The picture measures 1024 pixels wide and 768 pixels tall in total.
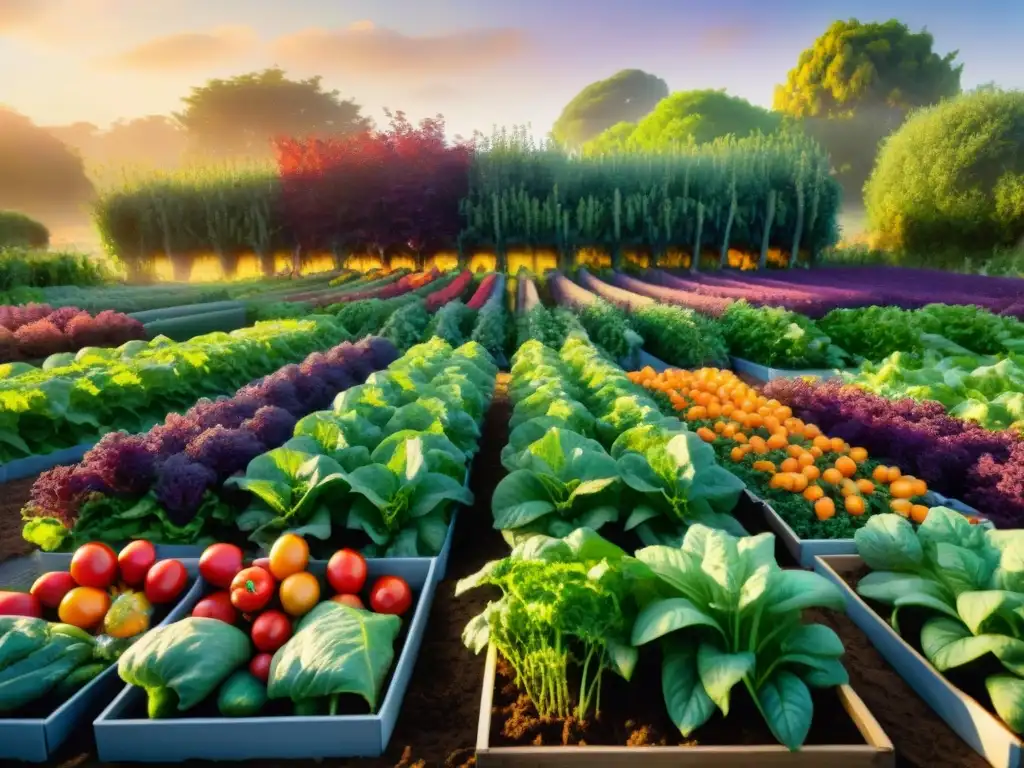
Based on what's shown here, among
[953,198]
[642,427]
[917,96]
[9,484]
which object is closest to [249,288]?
[9,484]

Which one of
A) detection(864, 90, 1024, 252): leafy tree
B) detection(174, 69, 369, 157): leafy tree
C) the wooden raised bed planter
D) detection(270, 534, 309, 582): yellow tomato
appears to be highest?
detection(174, 69, 369, 157): leafy tree

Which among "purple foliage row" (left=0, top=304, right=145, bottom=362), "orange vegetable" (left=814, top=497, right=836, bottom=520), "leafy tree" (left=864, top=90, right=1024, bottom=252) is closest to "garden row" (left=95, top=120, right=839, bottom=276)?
"leafy tree" (left=864, top=90, right=1024, bottom=252)

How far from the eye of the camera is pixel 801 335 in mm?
7445

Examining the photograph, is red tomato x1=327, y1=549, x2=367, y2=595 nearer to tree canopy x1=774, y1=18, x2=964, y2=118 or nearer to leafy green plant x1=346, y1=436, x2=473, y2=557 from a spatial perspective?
leafy green plant x1=346, y1=436, x2=473, y2=557

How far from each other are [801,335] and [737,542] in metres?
5.99

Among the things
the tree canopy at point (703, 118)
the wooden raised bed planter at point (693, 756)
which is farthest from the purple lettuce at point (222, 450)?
the tree canopy at point (703, 118)

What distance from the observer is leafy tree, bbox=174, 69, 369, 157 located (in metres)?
47.2

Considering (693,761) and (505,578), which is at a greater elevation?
(505,578)

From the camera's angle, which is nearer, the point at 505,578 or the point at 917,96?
the point at 505,578

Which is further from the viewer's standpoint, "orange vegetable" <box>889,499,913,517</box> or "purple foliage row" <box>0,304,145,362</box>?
"purple foliage row" <box>0,304,145,362</box>

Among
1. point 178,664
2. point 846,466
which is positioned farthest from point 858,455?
point 178,664

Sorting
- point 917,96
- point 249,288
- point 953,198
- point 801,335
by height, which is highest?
point 917,96

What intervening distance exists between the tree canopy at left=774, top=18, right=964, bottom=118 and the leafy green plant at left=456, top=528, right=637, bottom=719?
4613 centimetres

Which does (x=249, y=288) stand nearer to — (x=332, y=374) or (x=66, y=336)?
(x=66, y=336)
